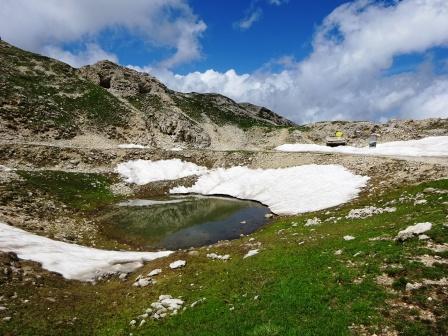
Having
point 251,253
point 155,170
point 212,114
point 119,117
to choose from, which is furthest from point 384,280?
point 212,114

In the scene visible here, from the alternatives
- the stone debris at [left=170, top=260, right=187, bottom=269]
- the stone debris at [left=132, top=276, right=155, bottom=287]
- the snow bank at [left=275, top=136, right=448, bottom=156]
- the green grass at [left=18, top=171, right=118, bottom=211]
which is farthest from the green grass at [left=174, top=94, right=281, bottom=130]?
the stone debris at [left=132, top=276, right=155, bottom=287]

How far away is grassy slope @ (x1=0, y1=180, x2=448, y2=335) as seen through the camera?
17234mm

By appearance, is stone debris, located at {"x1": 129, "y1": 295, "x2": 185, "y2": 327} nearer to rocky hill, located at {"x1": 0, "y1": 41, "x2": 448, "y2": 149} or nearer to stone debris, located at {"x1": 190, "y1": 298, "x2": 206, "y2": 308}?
stone debris, located at {"x1": 190, "y1": 298, "x2": 206, "y2": 308}

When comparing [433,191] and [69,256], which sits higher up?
[433,191]

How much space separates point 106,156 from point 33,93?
2976cm

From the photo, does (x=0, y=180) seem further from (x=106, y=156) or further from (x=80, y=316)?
(x=80, y=316)

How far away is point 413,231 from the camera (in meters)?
23.5

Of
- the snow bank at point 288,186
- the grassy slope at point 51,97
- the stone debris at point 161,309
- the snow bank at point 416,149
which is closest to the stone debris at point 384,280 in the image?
the stone debris at point 161,309

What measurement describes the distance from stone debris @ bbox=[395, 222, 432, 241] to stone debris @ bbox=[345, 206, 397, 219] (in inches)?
315

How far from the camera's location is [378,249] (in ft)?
75.3

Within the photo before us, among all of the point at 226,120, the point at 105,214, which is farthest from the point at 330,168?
the point at 226,120

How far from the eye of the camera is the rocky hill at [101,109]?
81.8 m

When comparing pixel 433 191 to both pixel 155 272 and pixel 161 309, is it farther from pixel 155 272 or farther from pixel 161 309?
pixel 161 309

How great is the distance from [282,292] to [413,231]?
956cm
